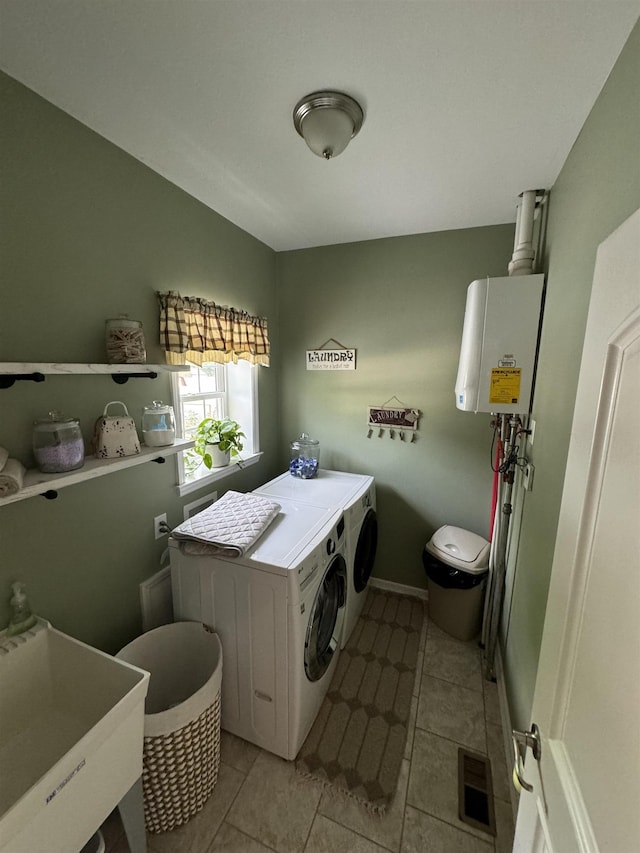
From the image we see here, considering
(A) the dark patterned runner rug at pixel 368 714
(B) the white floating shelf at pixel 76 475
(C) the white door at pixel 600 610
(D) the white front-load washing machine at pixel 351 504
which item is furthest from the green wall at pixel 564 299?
(B) the white floating shelf at pixel 76 475

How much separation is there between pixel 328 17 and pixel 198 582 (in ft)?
6.11

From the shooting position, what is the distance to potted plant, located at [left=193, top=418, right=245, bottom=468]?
76.8 inches

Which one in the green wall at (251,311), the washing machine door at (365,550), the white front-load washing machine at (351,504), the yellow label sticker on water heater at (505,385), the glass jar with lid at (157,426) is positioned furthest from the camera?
the washing machine door at (365,550)

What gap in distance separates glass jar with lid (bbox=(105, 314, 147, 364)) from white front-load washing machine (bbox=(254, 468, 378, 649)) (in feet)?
3.55

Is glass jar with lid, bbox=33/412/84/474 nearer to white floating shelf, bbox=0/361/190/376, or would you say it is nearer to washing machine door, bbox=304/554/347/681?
white floating shelf, bbox=0/361/190/376

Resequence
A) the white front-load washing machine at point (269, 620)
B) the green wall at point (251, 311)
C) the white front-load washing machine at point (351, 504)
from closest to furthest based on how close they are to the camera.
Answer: the green wall at point (251, 311) → the white front-load washing machine at point (269, 620) → the white front-load washing machine at point (351, 504)

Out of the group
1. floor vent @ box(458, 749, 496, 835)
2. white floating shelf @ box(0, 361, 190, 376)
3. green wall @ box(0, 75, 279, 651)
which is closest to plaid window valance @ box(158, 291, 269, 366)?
green wall @ box(0, 75, 279, 651)

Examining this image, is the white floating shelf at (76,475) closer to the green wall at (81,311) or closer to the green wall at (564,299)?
the green wall at (81,311)

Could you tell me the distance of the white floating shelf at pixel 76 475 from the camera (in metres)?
0.92

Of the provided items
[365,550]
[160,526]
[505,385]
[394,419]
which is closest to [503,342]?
[505,385]

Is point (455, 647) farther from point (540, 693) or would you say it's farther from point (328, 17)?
point (328, 17)

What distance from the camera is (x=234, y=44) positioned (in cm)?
87

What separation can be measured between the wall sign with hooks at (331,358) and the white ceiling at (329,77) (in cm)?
101

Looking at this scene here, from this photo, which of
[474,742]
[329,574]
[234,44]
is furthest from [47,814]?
[234,44]
